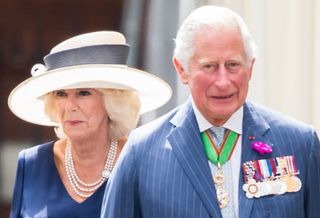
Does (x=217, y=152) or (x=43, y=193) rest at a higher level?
(x=217, y=152)

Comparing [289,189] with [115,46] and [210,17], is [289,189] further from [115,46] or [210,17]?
[115,46]

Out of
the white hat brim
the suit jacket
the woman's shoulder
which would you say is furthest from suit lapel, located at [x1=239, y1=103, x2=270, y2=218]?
the woman's shoulder

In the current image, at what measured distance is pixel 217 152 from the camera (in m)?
2.18

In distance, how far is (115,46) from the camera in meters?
2.87

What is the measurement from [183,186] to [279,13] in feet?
5.40

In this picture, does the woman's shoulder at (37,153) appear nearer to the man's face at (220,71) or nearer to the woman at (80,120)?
the woman at (80,120)

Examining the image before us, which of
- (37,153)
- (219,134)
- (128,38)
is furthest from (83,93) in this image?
(128,38)

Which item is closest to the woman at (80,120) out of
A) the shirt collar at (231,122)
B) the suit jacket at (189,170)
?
the suit jacket at (189,170)

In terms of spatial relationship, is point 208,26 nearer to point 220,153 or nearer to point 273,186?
point 220,153

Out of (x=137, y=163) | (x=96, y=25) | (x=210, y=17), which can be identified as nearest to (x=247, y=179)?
(x=137, y=163)

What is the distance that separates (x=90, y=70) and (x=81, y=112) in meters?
0.15

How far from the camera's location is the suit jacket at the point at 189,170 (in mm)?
2105

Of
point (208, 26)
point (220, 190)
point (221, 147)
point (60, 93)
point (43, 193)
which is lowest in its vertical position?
point (43, 193)

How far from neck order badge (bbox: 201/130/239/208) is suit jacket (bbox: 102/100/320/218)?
2cm
